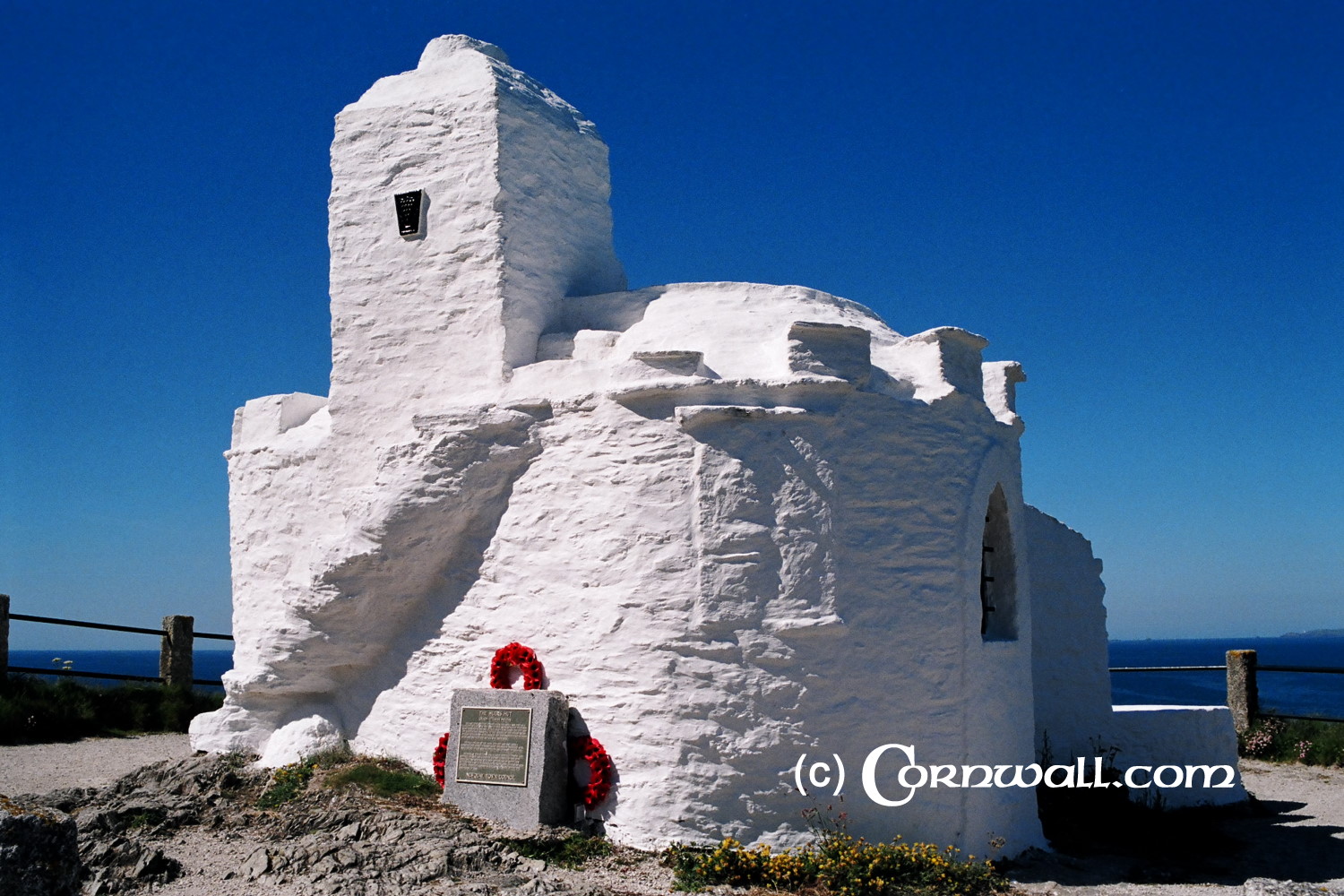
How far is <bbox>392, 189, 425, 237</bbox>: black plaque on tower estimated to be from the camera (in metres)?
10.8

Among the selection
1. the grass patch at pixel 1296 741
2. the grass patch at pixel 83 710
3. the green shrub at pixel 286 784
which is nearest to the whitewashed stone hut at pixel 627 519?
the green shrub at pixel 286 784

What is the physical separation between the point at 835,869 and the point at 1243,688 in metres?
9.55

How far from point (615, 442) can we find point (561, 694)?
212 cm

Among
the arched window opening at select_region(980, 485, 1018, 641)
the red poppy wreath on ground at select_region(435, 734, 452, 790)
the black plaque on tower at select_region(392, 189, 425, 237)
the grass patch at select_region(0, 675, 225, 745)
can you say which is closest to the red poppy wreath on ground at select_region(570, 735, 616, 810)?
the red poppy wreath on ground at select_region(435, 734, 452, 790)

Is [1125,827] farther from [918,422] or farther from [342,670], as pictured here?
[342,670]

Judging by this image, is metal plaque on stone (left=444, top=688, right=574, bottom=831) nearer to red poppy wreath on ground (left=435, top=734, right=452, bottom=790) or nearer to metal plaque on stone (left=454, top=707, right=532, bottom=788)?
metal plaque on stone (left=454, top=707, right=532, bottom=788)

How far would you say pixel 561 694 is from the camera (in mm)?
8984

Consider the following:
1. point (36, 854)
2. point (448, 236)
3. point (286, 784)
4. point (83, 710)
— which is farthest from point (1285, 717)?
point (83, 710)

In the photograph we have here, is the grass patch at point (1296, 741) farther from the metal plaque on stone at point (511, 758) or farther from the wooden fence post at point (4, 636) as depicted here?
the wooden fence post at point (4, 636)

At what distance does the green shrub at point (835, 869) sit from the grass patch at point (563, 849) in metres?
0.56

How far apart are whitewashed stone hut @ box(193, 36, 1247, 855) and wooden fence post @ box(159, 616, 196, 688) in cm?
435

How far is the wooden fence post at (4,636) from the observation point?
45.0 feet

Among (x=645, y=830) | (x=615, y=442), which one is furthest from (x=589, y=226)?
(x=645, y=830)

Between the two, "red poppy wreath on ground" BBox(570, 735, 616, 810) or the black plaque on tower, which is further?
the black plaque on tower
